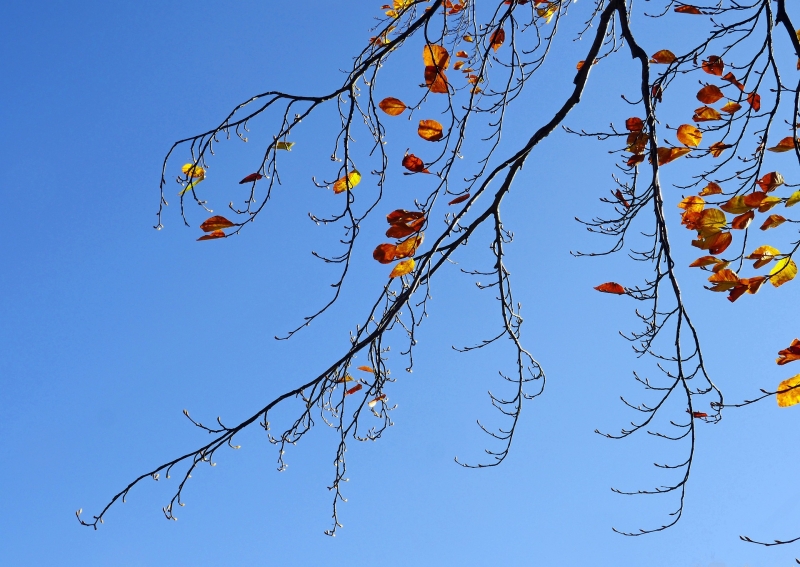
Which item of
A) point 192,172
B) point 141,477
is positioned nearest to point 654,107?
point 192,172

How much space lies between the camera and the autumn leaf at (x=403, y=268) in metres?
2.46

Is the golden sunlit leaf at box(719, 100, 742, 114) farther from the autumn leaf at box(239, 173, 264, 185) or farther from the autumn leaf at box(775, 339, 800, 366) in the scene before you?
the autumn leaf at box(239, 173, 264, 185)

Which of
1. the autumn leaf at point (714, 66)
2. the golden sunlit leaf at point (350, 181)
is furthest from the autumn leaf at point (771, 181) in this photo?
the golden sunlit leaf at point (350, 181)

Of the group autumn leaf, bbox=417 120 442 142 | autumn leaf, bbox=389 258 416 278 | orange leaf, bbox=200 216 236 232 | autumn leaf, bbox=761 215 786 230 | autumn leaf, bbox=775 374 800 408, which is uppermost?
autumn leaf, bbox=417 120 442 142

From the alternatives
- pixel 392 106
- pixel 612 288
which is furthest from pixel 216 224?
pixel 612 288

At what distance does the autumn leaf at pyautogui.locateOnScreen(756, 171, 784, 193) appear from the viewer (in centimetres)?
241

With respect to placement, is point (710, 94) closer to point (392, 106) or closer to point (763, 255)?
point (763, 255)

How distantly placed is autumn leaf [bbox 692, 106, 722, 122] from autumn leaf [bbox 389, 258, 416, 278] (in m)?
1.27

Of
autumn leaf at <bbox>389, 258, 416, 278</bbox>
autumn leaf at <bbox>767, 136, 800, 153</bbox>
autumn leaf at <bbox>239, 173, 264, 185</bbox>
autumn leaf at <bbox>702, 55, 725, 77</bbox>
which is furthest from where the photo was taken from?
autumn leaf at <bbox>702, 55, 725, 77</bbox>

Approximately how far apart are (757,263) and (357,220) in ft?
4.44

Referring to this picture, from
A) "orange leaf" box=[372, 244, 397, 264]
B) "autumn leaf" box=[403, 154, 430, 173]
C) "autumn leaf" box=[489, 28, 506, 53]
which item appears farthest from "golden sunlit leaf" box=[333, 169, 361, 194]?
"autumn leaf" box=[489, 28, 506, 53]

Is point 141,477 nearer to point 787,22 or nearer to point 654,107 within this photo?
point 654,107

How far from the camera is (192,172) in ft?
8.62

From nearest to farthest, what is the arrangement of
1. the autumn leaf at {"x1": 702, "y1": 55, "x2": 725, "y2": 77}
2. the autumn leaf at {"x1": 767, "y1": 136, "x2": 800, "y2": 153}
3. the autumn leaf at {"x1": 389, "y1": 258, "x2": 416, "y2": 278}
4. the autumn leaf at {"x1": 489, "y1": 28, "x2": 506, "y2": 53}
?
the autumn leaf at {"x1": 767, "y1": 136, "x2": 800, "y2": 153}
the autumn leaf at {"x1": 389, "y1": 258, "x2": 416, "y2": 278}
the autumn leaf at {"x1": 702, "y1": 55, "x2": 725, "y2": 77}
the autumn leaf at {"x1": 489, "y1": 28, "x2": 506, "y2": 53}
